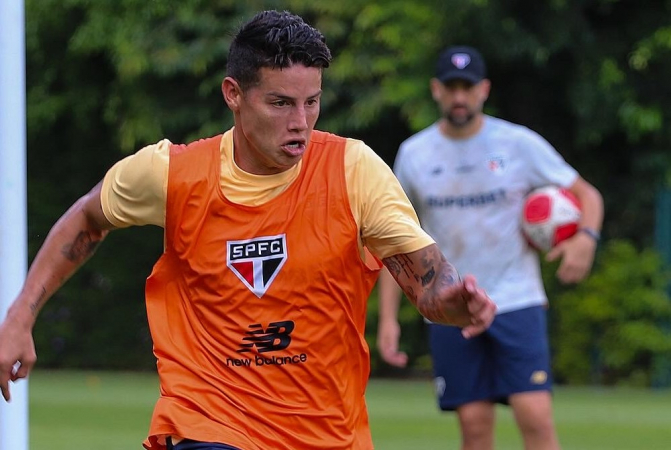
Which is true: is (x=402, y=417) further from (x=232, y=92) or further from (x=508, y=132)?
(x=232, y=92)

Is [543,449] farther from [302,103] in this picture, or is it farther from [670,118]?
[670,118]

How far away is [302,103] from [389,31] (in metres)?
12.1

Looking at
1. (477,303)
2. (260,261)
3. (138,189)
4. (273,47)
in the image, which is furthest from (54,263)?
(477,303)

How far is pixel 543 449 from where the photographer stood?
24.1ft

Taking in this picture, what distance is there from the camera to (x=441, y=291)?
411 cm

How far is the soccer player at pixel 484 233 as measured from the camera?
7.62 metres

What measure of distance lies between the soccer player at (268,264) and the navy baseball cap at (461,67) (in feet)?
11.1

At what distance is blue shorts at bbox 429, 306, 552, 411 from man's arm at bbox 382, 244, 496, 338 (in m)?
3.20

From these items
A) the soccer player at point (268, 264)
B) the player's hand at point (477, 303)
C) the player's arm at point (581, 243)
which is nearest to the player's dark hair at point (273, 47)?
the soccer player at point (268, 264)

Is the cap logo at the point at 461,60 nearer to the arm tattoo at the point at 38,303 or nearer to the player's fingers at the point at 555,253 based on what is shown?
the player's fingers at the point at 555,253

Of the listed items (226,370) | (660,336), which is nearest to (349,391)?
(226,370)

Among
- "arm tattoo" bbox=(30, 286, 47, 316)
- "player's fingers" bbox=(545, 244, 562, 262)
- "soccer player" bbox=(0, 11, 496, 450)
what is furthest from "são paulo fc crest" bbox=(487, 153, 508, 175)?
"arm tattoo" bbox=(30, 286, 47, 316)

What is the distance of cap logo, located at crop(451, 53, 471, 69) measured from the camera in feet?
25.6

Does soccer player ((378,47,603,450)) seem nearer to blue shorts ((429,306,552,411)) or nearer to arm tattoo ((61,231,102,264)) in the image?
blue shorts ((429,306,552,411))
